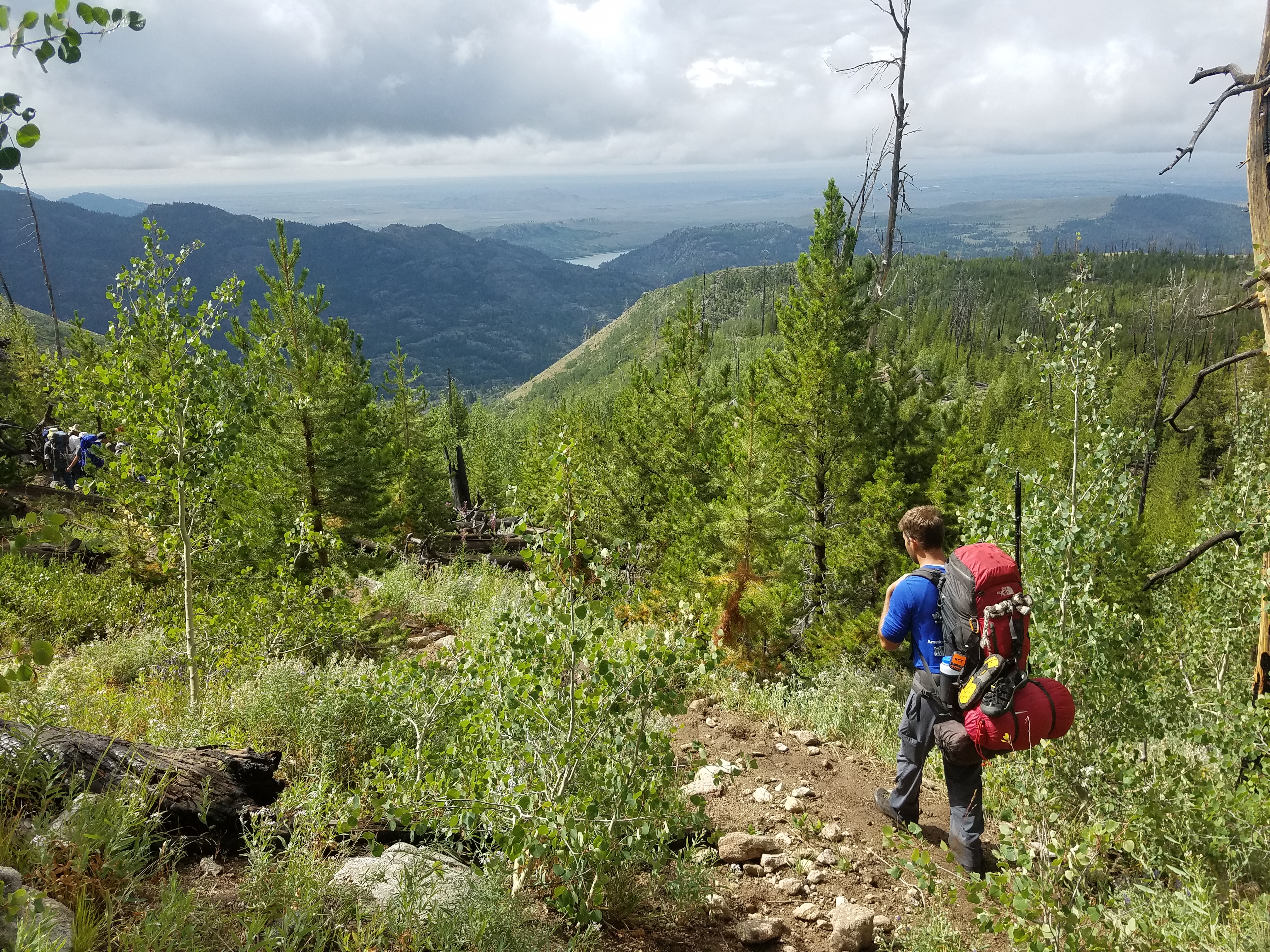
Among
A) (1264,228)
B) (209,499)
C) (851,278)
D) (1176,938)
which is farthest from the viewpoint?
(851,278)

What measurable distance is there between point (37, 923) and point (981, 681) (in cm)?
420

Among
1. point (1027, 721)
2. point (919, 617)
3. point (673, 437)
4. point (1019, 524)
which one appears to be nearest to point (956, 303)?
point (673, 437)

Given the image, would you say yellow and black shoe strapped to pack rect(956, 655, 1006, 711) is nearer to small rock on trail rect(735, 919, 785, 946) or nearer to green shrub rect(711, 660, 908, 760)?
small rock on trail rect(735, 919, 785, 946)

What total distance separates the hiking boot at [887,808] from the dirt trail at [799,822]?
0.07 m

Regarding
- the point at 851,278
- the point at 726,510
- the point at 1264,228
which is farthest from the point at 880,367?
the point at 1264,228

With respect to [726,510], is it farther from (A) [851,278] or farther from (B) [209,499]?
(B) [209,499]

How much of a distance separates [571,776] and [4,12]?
3342 millimetres

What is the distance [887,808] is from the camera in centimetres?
532

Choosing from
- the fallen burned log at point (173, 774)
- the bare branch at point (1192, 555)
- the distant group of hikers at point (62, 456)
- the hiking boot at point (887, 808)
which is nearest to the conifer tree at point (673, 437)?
the bare branch at point (1192, 555)

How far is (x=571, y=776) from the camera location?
11.7 feet

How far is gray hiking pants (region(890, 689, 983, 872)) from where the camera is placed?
4609 mm

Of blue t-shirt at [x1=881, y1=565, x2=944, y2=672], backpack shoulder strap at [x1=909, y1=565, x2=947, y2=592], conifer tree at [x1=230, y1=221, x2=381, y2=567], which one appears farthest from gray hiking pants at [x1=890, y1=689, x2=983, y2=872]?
conifer tree at [x1=230, y1=221, x2=381, y2=567]

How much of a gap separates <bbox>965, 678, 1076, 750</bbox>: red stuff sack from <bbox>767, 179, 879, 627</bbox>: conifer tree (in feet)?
25.1

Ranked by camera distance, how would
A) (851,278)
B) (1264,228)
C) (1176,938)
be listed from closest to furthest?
(1176,938) < (1264,228) < (851,278)
